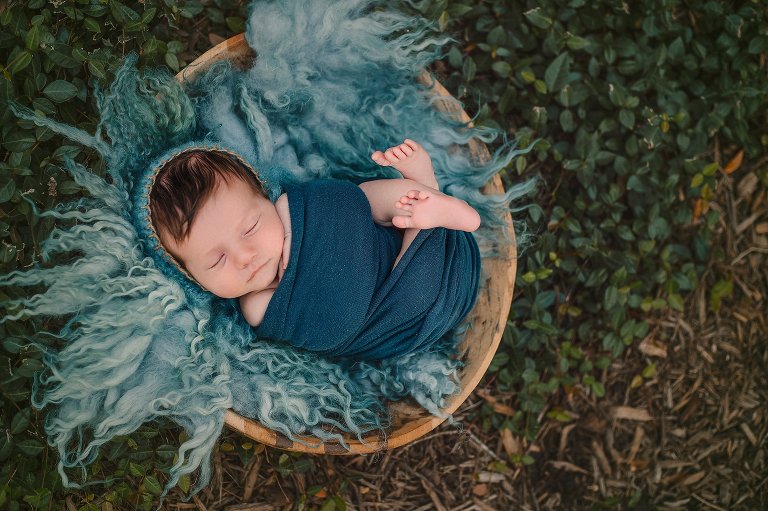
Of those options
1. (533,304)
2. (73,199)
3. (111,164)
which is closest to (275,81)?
(111,164)

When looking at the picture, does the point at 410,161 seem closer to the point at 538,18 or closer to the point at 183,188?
the point at 183,188

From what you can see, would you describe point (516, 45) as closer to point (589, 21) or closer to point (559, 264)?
point (589, 21)

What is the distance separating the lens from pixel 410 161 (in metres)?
1.61

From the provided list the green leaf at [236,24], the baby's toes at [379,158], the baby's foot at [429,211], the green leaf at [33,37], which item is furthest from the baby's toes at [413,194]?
the green leaf at [33,37]

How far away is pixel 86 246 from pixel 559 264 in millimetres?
1309

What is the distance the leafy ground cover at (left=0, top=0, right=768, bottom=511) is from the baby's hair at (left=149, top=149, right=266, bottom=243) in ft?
1.52

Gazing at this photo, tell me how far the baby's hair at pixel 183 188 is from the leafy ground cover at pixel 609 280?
46 centimetres

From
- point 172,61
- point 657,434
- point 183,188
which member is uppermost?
point 172,61

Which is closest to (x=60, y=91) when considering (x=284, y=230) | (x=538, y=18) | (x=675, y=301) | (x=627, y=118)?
(x=284, y=230)

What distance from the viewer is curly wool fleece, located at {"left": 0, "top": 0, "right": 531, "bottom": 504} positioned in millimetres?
1480

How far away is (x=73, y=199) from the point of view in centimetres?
161

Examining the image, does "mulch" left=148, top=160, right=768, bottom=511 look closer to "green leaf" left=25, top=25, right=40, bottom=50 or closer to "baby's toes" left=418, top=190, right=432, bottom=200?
"baby's toes" left=418, top=190, right=432, bottom=200

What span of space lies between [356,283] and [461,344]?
1.26ft

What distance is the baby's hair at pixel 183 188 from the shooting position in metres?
1.45
